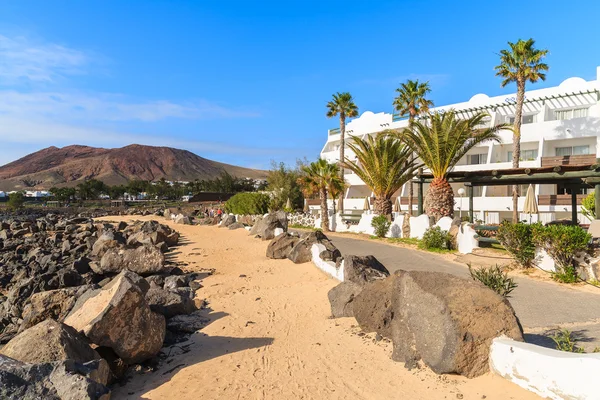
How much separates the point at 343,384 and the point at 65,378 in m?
3.50

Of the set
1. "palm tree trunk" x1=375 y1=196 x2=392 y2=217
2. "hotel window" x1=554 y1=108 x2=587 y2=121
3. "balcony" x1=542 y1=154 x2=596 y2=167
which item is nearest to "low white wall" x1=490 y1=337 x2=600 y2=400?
"palm tree trunk" x1=375 y1=196 x2=392 y2=217

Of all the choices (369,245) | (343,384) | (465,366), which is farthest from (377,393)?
(369,245)

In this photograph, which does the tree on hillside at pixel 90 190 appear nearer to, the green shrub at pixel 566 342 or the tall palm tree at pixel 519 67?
the tall palm tree at pixel 519 67

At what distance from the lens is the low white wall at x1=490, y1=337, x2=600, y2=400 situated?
389cm

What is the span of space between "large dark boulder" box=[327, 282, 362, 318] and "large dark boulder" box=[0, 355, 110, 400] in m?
4.68

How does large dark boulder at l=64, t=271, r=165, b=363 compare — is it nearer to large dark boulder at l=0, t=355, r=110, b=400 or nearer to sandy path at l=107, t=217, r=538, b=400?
sandy path at l=107, t=217, r=538, b=400

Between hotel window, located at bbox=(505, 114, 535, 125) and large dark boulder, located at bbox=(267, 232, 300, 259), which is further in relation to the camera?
hotel window, located at bbox=(505, 114, 535, 125)

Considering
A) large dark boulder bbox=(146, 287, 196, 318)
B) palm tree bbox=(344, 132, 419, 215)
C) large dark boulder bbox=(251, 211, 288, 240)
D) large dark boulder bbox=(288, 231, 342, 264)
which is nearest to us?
large dark boulder bbox=(146, 287, 196, 318)

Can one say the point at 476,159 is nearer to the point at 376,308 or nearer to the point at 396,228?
the point at 396,228

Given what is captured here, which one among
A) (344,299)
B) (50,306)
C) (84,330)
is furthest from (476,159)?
(84,330)

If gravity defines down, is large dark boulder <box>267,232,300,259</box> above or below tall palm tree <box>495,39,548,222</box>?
below

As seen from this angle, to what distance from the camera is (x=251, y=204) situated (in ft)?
130

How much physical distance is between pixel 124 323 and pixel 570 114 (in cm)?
3752

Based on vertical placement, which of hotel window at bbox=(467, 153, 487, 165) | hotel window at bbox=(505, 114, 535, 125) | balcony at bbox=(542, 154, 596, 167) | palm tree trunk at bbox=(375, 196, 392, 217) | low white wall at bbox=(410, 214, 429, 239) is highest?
hotel window at bbox=(505, 114, 535, 125)
